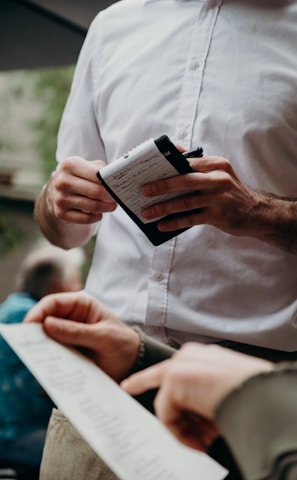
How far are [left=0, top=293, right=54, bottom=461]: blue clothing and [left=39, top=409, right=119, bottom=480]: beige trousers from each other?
1.26m

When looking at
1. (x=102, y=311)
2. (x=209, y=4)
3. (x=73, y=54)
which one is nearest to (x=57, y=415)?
(x=102, y=311)

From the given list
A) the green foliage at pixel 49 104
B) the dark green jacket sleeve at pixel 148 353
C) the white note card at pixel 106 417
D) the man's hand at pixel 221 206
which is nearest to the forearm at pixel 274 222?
→ the man's hand at pixel 221 206

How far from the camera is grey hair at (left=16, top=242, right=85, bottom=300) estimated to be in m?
2.84

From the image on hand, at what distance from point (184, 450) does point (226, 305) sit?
44cm

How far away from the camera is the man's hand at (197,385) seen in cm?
52

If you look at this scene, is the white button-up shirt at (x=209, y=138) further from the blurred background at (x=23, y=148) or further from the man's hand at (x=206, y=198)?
the blurred background at (x=23, y=148)

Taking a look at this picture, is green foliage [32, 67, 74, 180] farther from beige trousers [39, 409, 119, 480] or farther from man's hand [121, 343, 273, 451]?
man's hand [121, 343, 273, 451]

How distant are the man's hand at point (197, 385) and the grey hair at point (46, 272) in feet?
7.40

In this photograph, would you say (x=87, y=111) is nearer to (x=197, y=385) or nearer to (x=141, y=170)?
(x=141, y=170)

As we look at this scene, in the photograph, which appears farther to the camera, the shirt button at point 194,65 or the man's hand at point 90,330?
the shirt button at point 194,65

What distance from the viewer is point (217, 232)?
3.78 feet

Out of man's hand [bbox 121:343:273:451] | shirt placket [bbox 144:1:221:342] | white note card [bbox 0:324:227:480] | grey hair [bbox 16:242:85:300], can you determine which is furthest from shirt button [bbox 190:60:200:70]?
grey hair [bbox 16:242:85:300]

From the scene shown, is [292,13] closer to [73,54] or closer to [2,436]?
[73,54]

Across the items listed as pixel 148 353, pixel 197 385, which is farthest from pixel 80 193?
pixel 197 385
